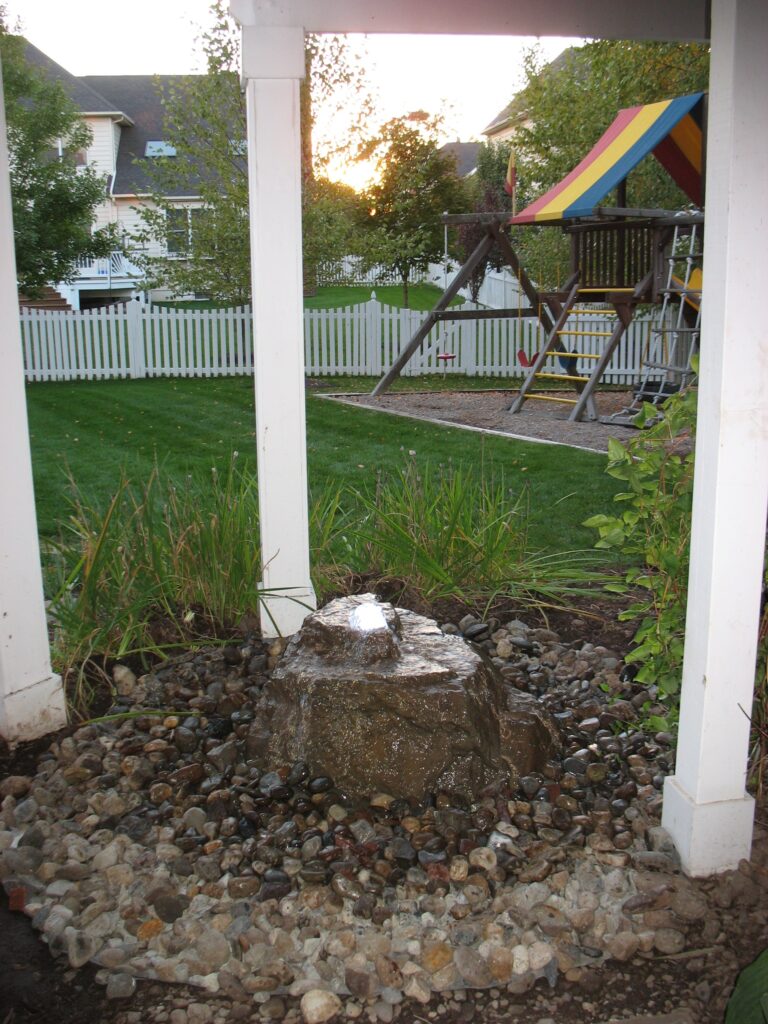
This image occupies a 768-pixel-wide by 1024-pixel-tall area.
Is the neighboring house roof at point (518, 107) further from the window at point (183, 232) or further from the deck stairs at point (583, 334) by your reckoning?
the window at point (183, 232)

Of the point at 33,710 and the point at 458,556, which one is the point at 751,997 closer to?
the point at 33,710

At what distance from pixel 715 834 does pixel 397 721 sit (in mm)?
861

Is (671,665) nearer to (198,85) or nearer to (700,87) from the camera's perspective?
(700,87)

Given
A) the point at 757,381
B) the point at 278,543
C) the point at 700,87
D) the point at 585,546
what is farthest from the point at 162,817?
the point at 700,87

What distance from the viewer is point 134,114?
30.0 metres

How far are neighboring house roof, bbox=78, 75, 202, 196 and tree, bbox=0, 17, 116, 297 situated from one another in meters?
14.0

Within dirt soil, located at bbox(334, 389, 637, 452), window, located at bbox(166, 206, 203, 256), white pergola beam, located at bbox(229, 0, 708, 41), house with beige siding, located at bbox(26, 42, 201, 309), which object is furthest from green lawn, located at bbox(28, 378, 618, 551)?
house with beige siding, located at bbox(26, 42, 201, 309)

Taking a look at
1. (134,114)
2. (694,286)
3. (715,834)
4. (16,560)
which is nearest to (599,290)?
(694,286)

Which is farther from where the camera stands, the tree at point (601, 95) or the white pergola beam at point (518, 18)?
the tree at point (601, 95)

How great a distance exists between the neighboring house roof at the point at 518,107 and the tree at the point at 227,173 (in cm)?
367

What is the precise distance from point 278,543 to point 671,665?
1552 mm

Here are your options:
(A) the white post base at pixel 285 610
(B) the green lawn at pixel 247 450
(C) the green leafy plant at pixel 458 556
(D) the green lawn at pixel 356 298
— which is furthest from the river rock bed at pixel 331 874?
(D) the green lawn at pixel 356 298

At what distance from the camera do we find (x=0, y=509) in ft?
9.69

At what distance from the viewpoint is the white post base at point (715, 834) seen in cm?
234
